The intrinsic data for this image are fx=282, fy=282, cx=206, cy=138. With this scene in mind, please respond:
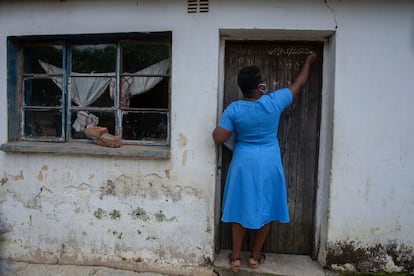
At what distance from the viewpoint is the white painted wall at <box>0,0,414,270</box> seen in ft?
8.46

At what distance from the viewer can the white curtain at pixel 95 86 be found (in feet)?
9.80

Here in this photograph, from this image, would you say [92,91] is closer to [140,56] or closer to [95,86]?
[95,86]

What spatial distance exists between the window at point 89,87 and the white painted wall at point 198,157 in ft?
0.61

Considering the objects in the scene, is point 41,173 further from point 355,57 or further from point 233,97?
point 355,57

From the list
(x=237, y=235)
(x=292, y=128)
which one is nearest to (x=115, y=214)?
(x=237, y=235)

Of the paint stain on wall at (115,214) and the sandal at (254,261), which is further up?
the paint stain on wall at (115,214)

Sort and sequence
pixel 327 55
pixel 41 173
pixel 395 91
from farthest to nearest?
pixel 41 173, pixel 327 55, pixel 395 91

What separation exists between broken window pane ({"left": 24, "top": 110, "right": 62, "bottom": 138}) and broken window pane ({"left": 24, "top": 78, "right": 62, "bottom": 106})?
0.34 feet

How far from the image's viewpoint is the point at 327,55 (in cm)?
277

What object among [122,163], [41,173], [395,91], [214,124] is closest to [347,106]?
[395,91]

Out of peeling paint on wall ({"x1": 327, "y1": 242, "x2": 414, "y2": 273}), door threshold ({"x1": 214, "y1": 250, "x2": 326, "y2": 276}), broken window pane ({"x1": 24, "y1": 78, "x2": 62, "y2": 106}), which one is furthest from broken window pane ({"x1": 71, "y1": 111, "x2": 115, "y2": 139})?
peeling paint on wall ({"x1": 327, "y1": 242, "x2": 414, "y2": 273})

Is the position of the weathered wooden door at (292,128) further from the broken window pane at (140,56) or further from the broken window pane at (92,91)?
the broken window pane at (92,91)

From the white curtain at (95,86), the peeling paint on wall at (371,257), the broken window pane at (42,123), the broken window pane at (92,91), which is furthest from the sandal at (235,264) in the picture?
the broken window pane at (42,123)

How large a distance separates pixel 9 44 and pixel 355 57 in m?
3.52
